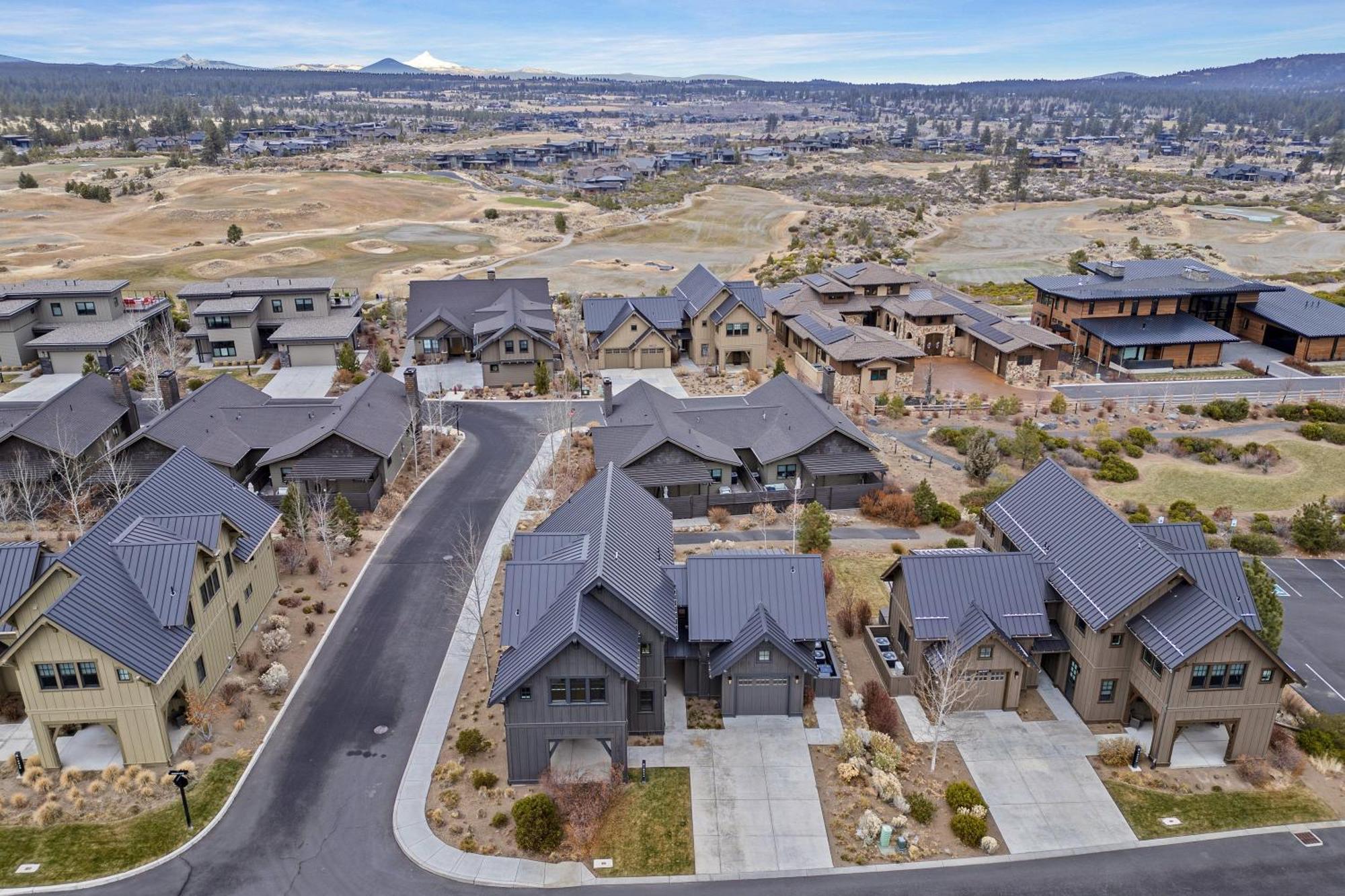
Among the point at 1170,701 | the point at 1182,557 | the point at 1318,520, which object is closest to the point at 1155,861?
the point at 1170,701

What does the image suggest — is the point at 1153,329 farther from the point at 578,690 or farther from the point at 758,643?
the point at 578,690

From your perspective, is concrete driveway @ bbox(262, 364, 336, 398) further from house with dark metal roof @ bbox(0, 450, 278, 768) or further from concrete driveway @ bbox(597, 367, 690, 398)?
house with dark metal roof @ bbox(0, 450, 278, 768)

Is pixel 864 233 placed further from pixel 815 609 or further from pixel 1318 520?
pixel 815 609

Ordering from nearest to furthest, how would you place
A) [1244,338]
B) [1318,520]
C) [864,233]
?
1. [1318,520]
2. [1244,338]
3. [864,233]

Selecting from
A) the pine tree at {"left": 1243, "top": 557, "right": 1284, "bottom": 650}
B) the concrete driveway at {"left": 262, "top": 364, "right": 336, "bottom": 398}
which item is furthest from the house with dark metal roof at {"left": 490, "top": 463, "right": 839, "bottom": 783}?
the concrete driveway at {"left": 262, "top": 364, "right": 336, "bottom": 398}

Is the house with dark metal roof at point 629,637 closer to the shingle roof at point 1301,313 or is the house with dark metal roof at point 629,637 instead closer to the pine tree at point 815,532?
the pine tree at point 815,532
